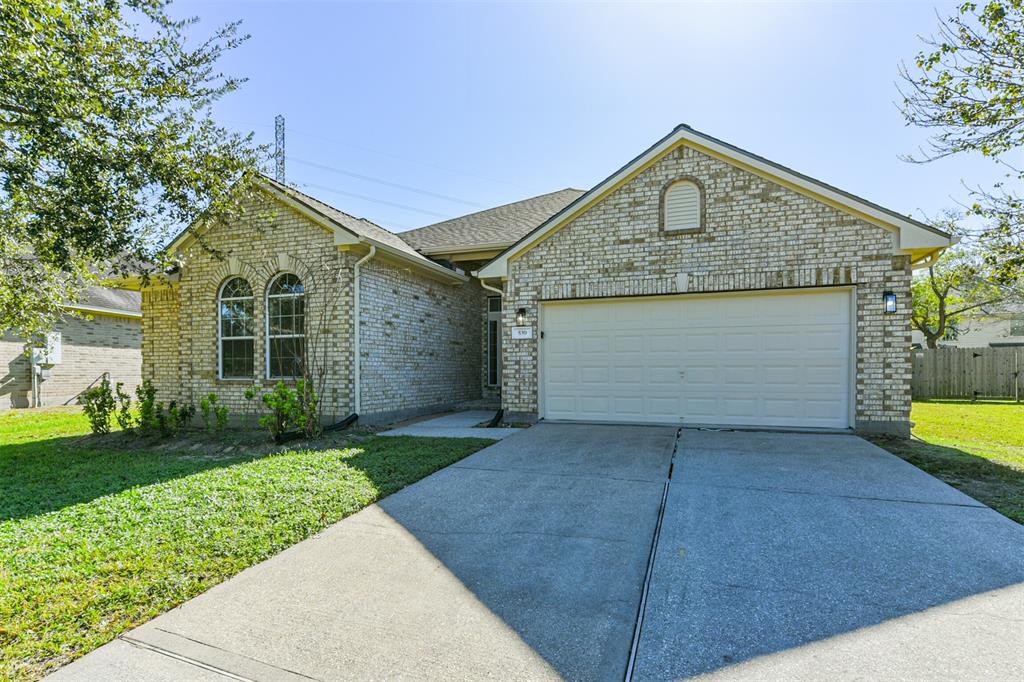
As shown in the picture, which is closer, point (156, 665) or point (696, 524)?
point (156, 665)

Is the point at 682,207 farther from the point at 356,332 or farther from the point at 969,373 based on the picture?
the point at 969,373

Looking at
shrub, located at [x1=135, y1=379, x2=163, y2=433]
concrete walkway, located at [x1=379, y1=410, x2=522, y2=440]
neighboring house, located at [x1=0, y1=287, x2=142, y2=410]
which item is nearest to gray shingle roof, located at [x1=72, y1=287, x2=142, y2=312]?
neighboring house, located at [x1=0, y1=287, x2=142, y2=410]

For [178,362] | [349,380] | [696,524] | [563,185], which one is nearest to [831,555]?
[696,524]

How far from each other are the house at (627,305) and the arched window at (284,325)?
3 cm

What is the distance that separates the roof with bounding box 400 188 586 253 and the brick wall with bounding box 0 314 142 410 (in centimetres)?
994

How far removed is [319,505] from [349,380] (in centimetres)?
494

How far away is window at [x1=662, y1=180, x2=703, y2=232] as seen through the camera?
8.92 meters

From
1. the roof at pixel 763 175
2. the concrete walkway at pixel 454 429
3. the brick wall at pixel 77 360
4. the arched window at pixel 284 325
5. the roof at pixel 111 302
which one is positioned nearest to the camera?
the roof at pixel 763 175

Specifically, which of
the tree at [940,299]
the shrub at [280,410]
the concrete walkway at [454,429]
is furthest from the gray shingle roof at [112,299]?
the tree at [940,299]

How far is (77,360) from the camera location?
52.3ft

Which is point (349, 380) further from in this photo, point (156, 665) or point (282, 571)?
point (156, 665)

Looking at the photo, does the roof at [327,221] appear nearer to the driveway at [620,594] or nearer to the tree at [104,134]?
the tree at [104,134]

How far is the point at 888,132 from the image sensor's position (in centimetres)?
888

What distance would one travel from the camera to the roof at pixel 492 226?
1298 centimetres
